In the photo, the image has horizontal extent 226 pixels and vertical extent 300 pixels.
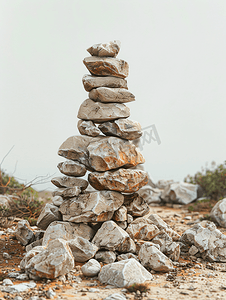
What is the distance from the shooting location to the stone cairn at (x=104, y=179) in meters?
5.89

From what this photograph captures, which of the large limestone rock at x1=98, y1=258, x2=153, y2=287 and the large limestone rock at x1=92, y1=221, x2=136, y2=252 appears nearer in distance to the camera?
the large limestone rock at x1=98, y1=258, x2=153, y2=287

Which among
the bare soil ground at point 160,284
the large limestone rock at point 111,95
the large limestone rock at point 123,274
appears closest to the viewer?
the bare soil ground at point 160,284

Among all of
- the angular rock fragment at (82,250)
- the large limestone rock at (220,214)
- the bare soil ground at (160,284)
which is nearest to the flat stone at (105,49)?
the angular rock fragment at (82,250)

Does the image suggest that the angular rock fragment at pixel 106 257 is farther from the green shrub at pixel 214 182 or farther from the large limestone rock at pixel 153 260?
the green shrub at pixel 214 182

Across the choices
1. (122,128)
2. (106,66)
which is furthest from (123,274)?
(106,66)

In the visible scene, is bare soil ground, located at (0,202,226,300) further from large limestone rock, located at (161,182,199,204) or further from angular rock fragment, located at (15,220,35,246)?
large limestone rock, located at (161,182,199,204)

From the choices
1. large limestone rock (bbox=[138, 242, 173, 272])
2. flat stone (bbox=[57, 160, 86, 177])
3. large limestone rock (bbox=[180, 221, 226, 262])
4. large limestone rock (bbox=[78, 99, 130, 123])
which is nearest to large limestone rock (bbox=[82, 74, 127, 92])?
large limestone rock (bbox=[78, 99, 130, 123])

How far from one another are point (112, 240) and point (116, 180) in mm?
1293

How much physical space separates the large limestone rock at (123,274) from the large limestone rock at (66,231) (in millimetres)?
1351

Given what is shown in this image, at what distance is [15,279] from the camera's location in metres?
4.70

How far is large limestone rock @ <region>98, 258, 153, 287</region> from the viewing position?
14.8 ft

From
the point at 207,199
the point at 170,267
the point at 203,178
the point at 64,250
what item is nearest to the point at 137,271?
the point at 170,267

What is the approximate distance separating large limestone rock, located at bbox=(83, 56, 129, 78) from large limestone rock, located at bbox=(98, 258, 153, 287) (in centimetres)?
413

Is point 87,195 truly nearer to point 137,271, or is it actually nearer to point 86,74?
point 137,271
